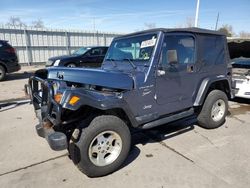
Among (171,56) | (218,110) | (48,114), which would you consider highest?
(171,56)

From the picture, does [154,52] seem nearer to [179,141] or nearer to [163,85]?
[163,85]

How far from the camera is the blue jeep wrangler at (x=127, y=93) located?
284cm

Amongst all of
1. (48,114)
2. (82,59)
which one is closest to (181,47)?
(48,114)

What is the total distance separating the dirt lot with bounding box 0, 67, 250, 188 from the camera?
9.41 feet

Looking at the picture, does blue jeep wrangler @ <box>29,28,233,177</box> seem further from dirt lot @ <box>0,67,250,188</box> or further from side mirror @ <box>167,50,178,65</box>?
dirt lot @ <box>0,67,250,188</box>

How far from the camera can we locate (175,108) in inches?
153

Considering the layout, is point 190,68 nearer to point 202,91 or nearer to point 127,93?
point 202,91

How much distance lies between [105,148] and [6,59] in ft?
31.0

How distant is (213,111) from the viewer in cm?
460

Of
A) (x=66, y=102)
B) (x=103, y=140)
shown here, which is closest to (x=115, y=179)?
(x=103, y=140)

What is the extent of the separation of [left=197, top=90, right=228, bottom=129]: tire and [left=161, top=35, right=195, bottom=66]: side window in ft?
3.09

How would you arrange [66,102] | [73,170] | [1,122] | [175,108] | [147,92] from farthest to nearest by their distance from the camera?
[1,122] → [175,108] → [147,92] → [73,170] → [66,102]

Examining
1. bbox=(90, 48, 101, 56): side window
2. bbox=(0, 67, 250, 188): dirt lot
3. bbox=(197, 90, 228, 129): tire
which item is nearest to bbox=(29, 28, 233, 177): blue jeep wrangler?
bbox=(197, 90, 228, 129): tire

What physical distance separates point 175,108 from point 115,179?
164 cm
